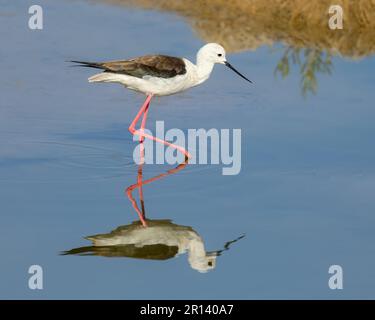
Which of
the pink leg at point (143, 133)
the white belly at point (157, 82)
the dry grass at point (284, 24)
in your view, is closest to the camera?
the pink leg at point (143, 133)

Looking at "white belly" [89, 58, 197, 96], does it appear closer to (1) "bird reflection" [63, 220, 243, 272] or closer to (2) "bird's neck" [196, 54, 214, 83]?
(2) "bird's neck" [196, 54, 214, 83]

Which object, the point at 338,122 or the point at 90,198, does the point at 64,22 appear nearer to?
the point at 338,122

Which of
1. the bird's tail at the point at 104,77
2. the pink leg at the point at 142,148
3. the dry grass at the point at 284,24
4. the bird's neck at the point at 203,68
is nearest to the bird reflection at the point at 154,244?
the pink leg at the point at 142,148

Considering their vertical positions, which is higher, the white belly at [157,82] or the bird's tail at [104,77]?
the bird's tail at [104,77]

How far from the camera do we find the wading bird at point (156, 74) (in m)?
11.5

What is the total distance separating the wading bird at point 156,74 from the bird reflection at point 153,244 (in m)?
2.06

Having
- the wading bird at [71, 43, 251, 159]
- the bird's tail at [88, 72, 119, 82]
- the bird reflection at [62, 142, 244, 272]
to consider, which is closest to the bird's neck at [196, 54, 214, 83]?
the wading bird at [71, 43, 251, 159]

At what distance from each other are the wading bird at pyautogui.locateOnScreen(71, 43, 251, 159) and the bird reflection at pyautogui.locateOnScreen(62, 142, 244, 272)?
206 cm

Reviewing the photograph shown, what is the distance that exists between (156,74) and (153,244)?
299 cm

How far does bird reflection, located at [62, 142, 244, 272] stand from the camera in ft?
28.9

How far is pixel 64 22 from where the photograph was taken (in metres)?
15.1

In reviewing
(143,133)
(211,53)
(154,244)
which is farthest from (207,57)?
(154,244)

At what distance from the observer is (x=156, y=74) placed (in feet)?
38.4

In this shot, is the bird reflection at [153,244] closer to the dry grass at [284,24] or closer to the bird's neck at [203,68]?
the bird's neck at [203,68]
